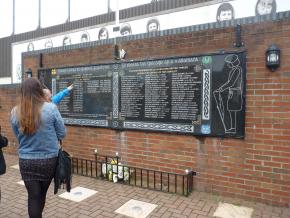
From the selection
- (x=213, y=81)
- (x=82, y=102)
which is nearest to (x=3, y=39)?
(x=82, y=102)

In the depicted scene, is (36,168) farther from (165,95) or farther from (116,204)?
(165,95)

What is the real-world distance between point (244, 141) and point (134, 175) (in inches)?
82.3

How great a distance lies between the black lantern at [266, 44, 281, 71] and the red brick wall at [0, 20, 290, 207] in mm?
77

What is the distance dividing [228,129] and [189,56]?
1323 mm

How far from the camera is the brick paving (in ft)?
11.6

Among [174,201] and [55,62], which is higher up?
[55,62]

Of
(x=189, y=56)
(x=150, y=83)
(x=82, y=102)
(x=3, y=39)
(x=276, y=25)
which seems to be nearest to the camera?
(x=276, y=25)

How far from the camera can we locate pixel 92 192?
171 inches

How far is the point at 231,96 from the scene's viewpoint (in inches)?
157

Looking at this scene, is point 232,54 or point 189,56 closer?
point 232,54

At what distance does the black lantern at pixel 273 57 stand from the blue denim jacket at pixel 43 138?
2895 mm

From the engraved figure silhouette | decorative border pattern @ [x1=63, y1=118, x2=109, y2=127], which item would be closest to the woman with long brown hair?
the engraved figure silhouette

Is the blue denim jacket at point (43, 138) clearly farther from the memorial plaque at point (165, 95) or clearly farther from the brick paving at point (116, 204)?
the memorial plaque at point (165, 95)

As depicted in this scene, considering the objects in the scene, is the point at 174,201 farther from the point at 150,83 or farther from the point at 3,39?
the point at 3,39
